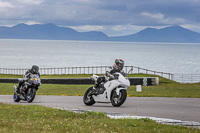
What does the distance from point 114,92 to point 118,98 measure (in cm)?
29

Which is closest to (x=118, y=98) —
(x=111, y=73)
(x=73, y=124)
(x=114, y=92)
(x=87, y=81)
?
(x=114, y=92)

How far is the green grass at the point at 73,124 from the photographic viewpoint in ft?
28.0

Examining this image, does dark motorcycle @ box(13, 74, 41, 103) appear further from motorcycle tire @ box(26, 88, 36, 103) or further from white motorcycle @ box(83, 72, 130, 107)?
white motorcycle @ box(83, 72, 130, 107)

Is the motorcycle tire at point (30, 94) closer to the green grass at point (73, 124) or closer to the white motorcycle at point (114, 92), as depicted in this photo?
the white motorcycle at point (114, 92)

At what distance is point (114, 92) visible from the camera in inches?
583

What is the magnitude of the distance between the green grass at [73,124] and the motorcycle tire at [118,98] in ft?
11.4

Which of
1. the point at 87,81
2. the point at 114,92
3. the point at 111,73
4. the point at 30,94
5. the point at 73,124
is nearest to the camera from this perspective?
the point at 73,124

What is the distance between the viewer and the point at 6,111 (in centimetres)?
1214

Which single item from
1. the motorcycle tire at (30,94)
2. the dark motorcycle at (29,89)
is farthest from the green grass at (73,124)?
the motorcycle tire at (30,94)

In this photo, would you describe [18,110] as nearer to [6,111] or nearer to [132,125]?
[6,111]

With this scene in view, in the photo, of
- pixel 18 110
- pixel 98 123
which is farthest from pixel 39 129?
pixel 18 110

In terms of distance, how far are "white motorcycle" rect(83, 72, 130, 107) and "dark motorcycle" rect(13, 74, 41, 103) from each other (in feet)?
10.3

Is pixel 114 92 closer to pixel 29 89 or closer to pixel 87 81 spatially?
pixel 29 89

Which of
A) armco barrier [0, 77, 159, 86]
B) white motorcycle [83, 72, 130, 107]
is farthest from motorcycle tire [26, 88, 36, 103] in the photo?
armco barrier [0, 77, 159, 86]
